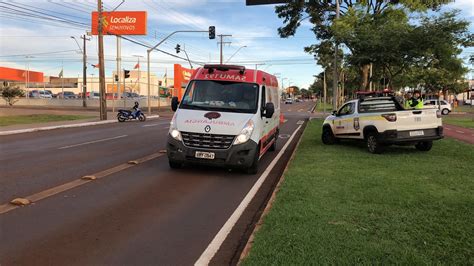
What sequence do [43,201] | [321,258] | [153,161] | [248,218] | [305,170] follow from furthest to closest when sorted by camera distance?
[153,161], [305,170], [43,201], [248,218], [321,258]

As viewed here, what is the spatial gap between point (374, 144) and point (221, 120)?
16.6ft

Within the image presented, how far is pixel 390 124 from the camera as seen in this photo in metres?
11.8

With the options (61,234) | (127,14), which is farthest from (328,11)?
(127,14)

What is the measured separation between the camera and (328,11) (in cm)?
3178

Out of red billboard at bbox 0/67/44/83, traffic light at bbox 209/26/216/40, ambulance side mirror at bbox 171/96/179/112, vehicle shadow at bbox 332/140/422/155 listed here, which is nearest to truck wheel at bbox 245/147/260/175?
ambulance side mirror at bbox 171/96/179/112

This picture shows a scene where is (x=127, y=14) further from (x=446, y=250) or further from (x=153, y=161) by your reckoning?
(x=446, y=250)

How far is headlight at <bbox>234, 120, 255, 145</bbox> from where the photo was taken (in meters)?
9.24

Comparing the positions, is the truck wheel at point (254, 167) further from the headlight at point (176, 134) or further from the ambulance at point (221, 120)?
the headlight at point (176, 134)

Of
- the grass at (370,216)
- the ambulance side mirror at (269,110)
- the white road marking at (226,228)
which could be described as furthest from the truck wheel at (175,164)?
the grass at (370,216)

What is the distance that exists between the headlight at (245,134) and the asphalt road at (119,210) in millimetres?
801

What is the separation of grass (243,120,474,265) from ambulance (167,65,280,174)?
1140mm

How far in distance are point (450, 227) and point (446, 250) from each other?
0.84 metres

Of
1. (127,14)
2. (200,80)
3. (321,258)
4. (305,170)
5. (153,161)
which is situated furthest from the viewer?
(127,14)

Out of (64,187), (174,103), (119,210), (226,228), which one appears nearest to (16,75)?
(174,103)
